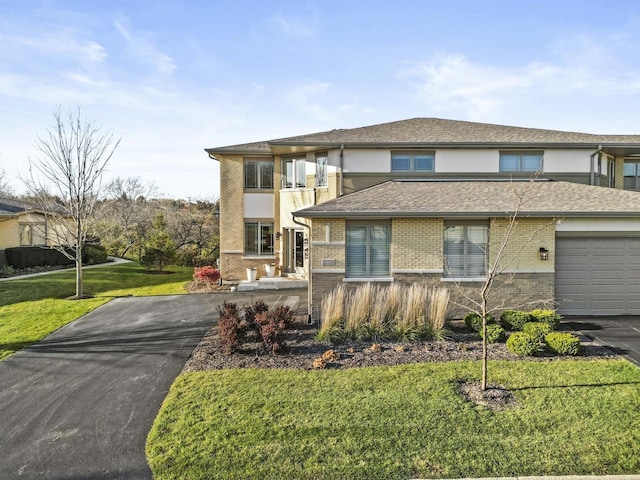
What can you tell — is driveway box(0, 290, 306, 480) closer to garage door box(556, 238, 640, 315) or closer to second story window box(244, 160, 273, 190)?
second story window box(244, 160, 273, 190)

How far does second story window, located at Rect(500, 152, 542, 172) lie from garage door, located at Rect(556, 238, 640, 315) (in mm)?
4421

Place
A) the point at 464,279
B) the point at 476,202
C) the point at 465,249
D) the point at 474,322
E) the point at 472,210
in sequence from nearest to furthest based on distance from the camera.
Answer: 1. the point at 474,322
2. the point at 472,210
3. the point at 464,279
4. the point at 465,249
5. the point at 476,202

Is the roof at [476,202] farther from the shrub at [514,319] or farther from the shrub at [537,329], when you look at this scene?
the shrub at [537,329]

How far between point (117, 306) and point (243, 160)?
863 cm

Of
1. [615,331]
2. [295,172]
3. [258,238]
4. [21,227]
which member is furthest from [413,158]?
[21,227]

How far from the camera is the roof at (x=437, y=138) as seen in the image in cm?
1465

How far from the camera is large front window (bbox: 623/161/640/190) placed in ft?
55.1

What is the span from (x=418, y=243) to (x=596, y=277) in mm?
5665

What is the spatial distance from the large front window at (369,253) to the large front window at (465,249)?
6.02ft

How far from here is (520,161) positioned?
15023 millimetres

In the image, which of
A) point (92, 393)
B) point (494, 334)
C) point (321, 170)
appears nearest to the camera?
point (92, 393)

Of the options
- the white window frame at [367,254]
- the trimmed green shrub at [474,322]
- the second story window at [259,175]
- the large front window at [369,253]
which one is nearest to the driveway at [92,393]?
the white window frame at [367,254]

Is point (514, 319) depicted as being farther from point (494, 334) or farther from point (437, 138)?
point (437, 138)

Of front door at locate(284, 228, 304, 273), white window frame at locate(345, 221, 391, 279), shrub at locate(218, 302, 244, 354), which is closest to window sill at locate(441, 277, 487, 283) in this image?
white window frame at locate(345, 221, 391, 279)
